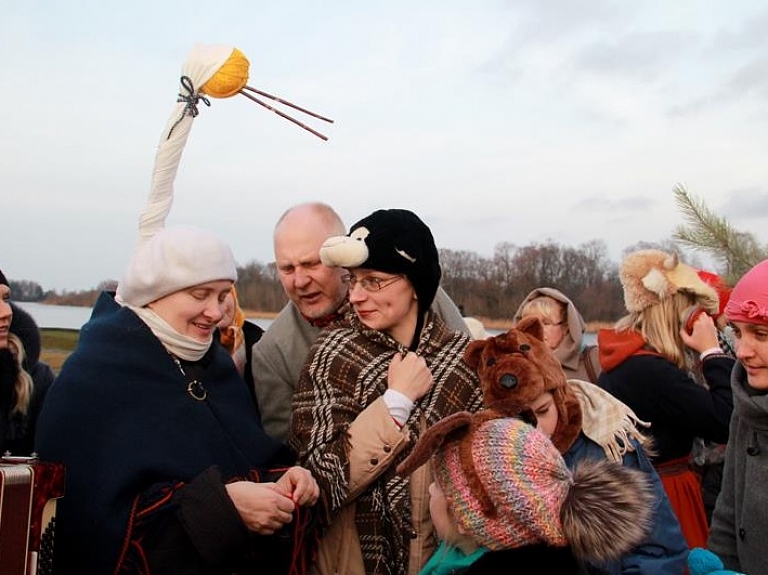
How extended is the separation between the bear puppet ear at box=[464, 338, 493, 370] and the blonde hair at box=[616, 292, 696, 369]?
155 cm

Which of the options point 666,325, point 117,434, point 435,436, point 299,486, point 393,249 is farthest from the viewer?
point 666,325

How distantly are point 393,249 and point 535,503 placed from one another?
103 cm

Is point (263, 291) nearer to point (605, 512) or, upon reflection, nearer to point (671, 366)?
point (671, 366)

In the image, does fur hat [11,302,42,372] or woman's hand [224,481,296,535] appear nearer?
woman's hand [224,481,296,535]

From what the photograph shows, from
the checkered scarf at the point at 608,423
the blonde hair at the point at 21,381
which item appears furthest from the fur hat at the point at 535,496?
the blonde hair at the point at 21,381

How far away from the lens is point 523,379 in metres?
2.57

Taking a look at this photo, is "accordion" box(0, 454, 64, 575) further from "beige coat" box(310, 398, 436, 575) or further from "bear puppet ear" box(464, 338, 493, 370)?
"bear puppet ear" box(464, 338, 493, 370)

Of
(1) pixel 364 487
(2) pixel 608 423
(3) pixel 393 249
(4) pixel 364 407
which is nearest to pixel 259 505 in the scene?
(1) pixel 364 487

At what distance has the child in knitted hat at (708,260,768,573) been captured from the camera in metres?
2.71

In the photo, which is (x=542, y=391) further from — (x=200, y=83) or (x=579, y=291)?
(x=579, y=291)

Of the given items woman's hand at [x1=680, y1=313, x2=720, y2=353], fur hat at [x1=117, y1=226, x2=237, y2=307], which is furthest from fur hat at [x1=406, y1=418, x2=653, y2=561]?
woman's hand at [x1=680, y1=313, x2=720, y2=353]

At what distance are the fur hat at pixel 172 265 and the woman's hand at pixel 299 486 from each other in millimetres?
677

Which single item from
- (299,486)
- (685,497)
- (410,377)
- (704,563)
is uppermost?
(410,377)

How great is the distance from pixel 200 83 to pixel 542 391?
1663 mm
